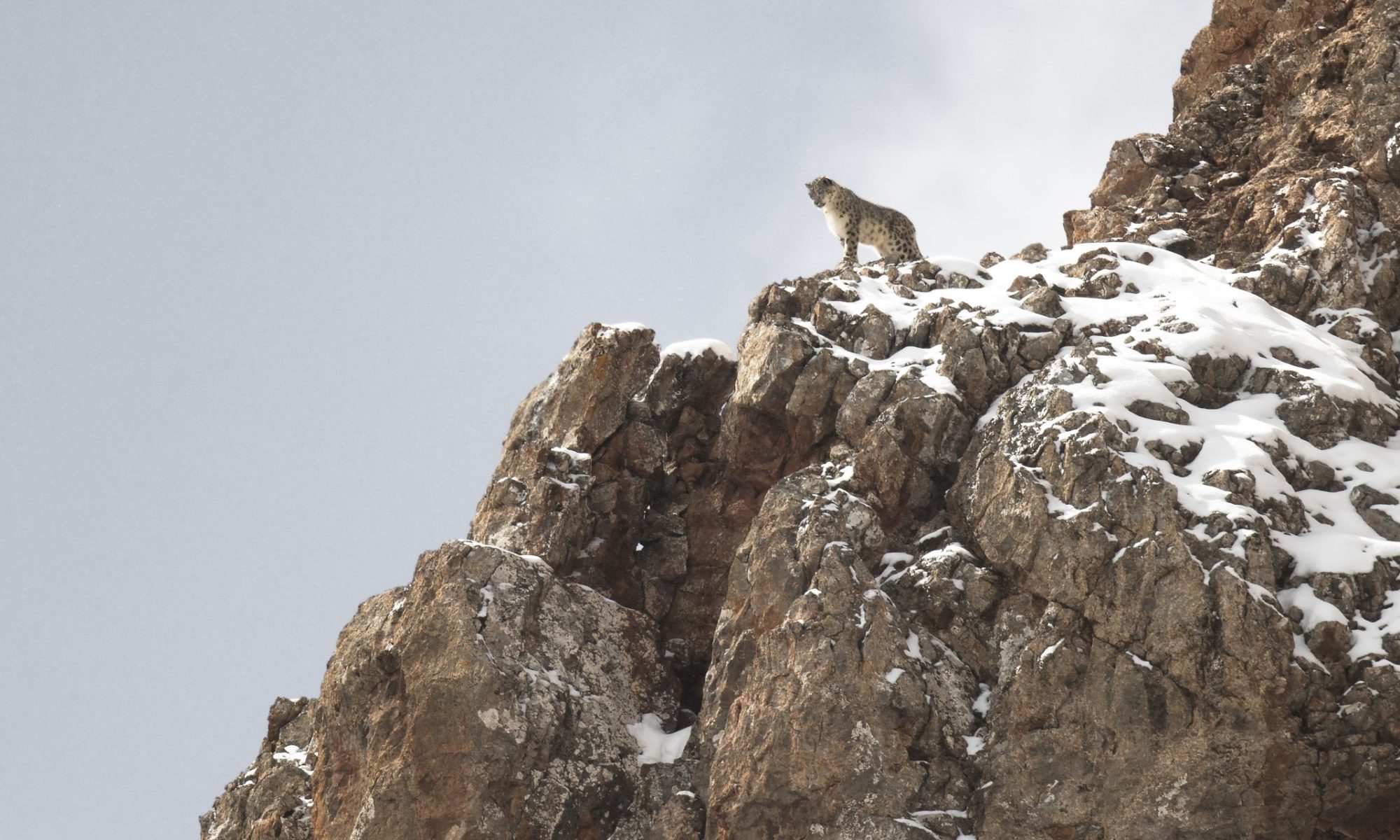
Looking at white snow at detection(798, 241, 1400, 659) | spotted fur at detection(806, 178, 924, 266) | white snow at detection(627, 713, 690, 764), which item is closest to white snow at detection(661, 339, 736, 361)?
white snow at detection(798, 241, 1400, 659)

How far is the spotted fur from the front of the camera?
92.7ft

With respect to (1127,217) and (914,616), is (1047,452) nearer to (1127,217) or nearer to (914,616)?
(914,616)

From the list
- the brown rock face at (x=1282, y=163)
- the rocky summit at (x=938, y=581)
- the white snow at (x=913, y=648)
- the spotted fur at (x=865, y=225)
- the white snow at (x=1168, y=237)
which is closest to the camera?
the rocky summit at (x=938, y=581)

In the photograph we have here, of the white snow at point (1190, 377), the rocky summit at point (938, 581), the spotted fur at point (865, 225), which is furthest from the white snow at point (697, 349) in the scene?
the spotted fur at point (865, 225)

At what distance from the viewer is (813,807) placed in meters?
16.4

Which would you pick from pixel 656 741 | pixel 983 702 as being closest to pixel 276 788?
pixel 656 741

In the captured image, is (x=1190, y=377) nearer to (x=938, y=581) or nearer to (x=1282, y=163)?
(x=938, y=581)

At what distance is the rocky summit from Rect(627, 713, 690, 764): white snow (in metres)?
0.06

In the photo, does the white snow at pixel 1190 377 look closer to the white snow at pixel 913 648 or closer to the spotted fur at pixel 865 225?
the white snow at pixel 913 648

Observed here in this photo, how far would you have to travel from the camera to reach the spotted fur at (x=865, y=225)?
2825 centimetres

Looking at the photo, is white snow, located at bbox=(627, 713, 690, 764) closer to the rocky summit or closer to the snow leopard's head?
the rocky summit

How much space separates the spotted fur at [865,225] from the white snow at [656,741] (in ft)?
40.6

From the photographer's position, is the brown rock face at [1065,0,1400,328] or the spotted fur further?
the spotted fur

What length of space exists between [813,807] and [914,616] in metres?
3.10
